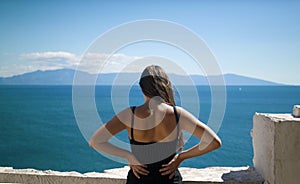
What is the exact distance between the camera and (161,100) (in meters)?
2.08

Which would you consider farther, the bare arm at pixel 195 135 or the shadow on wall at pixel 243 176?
the shadow on wall at pixel 243 176

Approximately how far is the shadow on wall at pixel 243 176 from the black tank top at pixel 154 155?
0.65 m

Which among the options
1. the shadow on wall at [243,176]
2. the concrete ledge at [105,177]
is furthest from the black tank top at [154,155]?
the shadow on wall at [243,176]

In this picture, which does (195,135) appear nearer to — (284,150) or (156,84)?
(156,84)

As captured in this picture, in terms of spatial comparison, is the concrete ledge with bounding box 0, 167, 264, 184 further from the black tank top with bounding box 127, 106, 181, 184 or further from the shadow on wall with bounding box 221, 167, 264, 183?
the black tank top with bounding box 127, 106, 181, 184

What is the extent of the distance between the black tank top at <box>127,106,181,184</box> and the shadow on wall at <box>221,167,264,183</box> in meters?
0.65

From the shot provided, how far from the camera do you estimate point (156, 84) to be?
2.08 metres

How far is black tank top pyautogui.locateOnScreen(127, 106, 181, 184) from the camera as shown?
6.83 ft

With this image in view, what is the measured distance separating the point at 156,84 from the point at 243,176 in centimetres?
118

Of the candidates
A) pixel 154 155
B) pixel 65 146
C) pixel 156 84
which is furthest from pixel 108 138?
pixel 65 146

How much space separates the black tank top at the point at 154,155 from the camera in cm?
208

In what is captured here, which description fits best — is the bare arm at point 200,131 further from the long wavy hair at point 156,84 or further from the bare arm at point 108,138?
the bare arm at point 108,138

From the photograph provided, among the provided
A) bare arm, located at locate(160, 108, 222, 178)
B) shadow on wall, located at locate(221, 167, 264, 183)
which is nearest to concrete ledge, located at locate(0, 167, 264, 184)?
shadow on wall, located at locate(221, 167, 264, 183)

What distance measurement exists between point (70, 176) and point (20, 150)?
36991 millimetres
